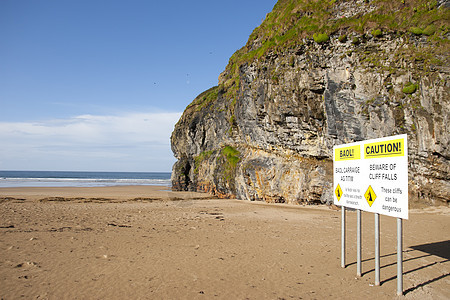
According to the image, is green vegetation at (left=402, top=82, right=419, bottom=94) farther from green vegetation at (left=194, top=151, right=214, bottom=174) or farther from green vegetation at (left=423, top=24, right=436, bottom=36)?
green vegetation at (left=194, top=151, right=214, bottom=174)

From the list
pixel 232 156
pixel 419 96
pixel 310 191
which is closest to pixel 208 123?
pixel 232 156

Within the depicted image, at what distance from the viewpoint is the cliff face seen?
1686 cm

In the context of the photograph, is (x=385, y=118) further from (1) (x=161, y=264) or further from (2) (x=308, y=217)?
(1) (x=161, y=264)

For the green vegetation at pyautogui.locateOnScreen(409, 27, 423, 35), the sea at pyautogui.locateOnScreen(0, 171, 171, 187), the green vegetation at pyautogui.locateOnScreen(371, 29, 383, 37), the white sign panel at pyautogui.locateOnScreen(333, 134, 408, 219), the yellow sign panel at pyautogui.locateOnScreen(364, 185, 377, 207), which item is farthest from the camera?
the sea at pyautogui.locateOnScreen(0, 171, 171, 187)

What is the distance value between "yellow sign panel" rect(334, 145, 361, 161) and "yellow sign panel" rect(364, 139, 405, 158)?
0.31 metres

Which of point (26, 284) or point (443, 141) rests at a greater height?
point (443, 141)

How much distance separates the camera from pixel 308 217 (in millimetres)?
16625

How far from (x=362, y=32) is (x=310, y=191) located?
11041 mm

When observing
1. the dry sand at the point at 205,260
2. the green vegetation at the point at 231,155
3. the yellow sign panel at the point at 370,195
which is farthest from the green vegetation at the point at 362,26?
the yellow sign panel at the point at 370,195

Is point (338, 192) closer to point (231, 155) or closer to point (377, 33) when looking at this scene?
point (377, 33)

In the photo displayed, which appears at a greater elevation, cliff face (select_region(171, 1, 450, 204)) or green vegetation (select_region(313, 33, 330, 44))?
green vegetation (select_region(313, 33, 330, 44))

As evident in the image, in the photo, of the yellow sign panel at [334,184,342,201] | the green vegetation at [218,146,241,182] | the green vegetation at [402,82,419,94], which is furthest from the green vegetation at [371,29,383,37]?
the green vegetation at [218,146,241,182]

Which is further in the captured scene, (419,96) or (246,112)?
(246,112)

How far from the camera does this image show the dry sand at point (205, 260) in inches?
250
